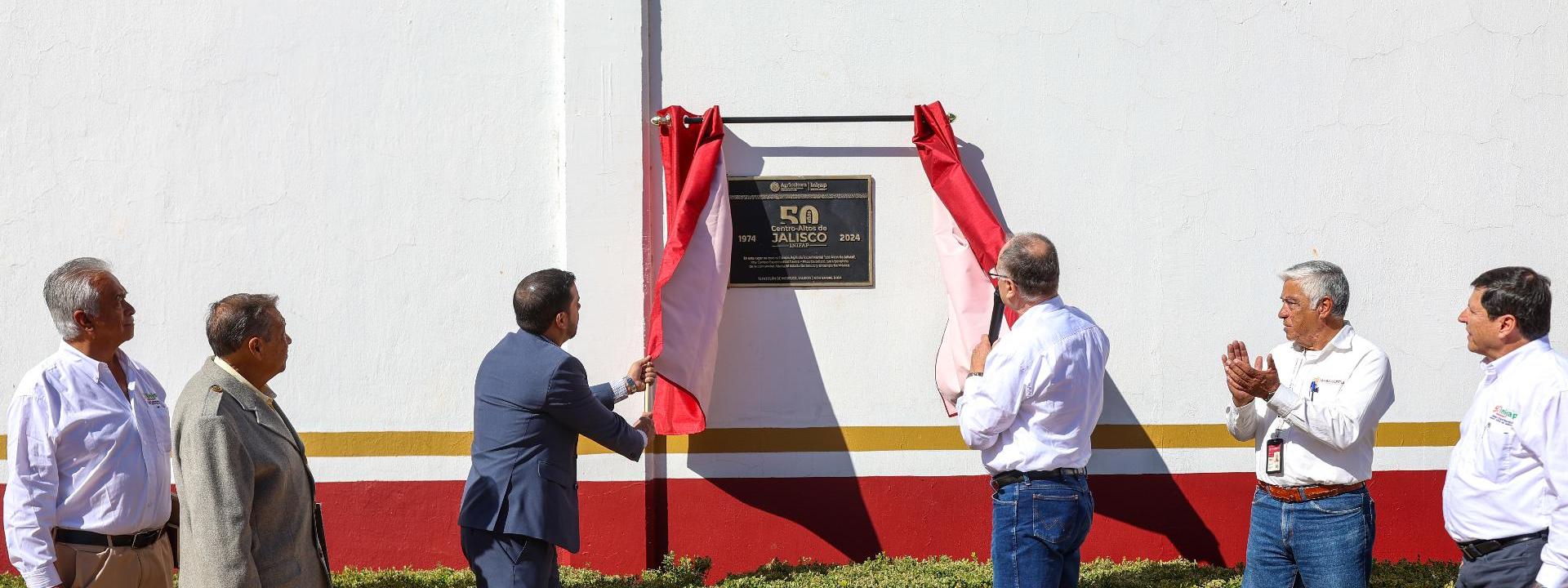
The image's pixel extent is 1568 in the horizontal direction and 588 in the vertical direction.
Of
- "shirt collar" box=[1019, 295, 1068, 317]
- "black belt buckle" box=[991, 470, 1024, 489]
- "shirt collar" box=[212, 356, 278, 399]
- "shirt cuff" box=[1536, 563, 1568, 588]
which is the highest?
"shirt collar" box=[1019, 295, 1068, 317]

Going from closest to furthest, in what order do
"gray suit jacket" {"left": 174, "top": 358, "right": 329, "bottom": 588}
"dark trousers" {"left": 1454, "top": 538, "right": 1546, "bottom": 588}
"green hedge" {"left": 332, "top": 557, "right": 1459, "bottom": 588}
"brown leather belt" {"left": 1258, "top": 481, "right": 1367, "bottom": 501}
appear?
"gray suit jacket" {"left": 174, "top": 358, "right": 329, "bottom": 588}
"dark trousers" {"left": 1454, "top": 538, "right": 1546, "bottom": 588}
"brown leather belt" {"left": 1258, "top": 481, "right": 1367, "bottom": 501}
"green hedge" {"left": 332, "top": 557, "right": 1459, "bottom": 588}

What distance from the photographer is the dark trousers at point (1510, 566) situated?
10.9 feet

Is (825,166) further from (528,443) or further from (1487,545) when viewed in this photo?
(1487,545)

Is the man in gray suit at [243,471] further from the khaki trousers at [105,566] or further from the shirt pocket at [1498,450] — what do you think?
the shirt pocket at [1498,450]

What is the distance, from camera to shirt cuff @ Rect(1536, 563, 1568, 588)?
311 centimetres

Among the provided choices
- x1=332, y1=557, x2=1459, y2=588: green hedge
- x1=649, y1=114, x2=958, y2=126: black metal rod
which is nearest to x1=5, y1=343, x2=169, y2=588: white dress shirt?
x1=332, y1=557, x2=1459, y2=588: green hedge

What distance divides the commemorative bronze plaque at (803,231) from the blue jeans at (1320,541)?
2.29 metres

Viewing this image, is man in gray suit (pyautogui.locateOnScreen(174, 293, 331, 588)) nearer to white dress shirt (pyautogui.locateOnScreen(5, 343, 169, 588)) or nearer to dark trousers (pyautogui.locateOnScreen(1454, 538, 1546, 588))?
white dress shirt (pyautogui.locateOnScreen(5, 343, 169, 588))

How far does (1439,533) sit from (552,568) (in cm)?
447

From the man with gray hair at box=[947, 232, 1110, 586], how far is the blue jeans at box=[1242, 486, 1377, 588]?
0.72 m

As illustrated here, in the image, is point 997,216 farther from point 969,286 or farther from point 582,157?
point 582,157

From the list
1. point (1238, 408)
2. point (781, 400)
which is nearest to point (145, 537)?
point (781, 400)

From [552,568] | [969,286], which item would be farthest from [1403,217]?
[552,568]

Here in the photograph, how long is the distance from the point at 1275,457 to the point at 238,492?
11.4 feet
